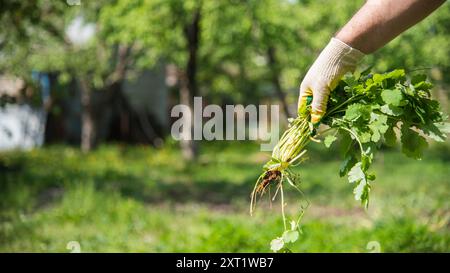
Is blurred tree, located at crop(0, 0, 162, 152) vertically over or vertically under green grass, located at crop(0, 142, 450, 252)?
over

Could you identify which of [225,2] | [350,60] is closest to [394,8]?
[350,60]

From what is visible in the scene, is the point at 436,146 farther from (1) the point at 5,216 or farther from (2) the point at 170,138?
(1) the point at 5,216

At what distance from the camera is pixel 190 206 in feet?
22.5

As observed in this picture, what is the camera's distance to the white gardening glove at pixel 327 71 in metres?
2.22

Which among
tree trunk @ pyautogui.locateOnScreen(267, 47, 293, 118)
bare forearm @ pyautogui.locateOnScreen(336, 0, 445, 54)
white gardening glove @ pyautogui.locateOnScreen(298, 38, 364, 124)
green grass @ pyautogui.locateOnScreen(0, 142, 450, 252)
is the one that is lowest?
green grass @ pyautogui.locateOnScreen(0, 142, 450, 252)

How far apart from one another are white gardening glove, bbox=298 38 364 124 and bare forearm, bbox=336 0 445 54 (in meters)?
0.04

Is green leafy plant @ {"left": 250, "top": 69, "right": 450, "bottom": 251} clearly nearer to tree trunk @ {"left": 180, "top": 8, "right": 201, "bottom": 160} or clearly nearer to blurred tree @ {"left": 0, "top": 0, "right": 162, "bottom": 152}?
blurred tree @ {"left": 0, "top": 0, "right": 162, "bottom": 152}

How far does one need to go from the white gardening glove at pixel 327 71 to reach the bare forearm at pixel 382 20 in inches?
1.4

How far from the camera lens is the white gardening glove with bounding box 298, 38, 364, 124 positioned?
222 cm

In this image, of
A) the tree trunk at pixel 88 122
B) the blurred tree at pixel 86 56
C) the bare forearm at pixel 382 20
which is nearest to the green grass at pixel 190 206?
the tree trunk at pixel 88 122

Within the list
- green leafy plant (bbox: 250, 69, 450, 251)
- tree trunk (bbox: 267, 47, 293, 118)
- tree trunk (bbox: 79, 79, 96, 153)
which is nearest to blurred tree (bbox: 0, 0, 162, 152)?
tree trunk (bbox: 79, 79, 96, 153)

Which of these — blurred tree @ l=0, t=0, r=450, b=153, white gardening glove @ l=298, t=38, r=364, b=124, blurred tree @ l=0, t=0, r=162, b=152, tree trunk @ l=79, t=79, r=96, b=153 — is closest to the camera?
white gardening glove @ l=298, t=38, r=364, b=124

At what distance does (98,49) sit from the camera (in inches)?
432

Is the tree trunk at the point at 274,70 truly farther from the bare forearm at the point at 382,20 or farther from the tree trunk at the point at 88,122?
the bare forearm at the point at 382,20
